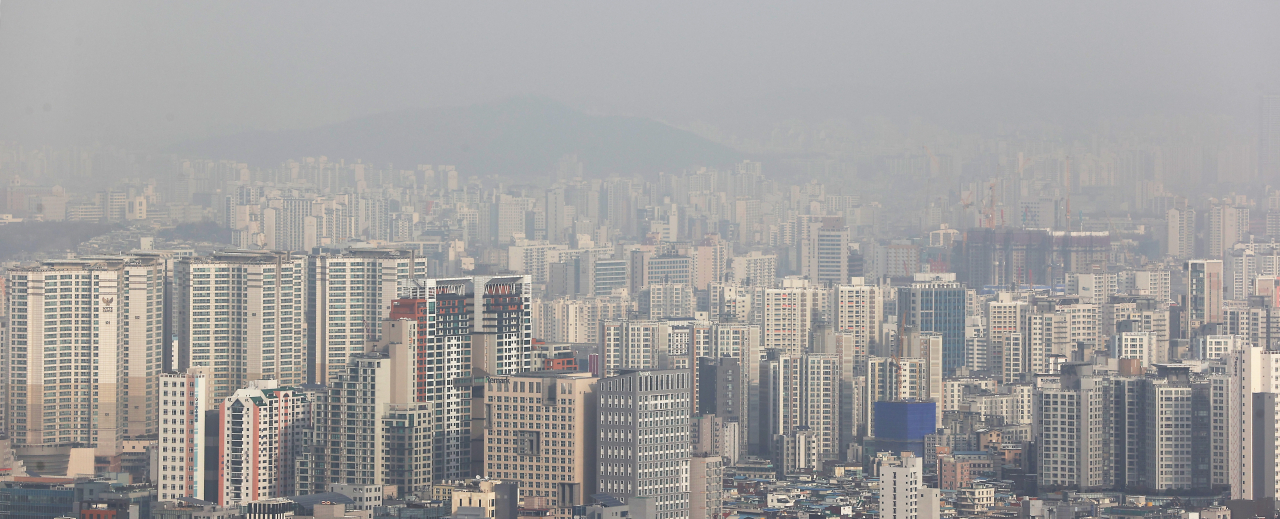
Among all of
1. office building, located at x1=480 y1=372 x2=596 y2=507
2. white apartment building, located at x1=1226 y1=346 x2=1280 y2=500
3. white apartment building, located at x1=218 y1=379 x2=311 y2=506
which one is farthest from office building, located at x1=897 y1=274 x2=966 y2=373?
white apartment building, located at x1=218 y1=379 x2=311 y2=506

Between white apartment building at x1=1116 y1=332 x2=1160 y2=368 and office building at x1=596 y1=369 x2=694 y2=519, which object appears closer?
office building at x1=596 y1=369 x2=694 y2=519

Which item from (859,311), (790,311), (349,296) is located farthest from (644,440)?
(859,311)

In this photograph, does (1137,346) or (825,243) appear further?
(825,243)

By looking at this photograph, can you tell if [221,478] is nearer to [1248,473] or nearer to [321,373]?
[321,373]

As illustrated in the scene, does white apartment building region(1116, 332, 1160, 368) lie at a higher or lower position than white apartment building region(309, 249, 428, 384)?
lower

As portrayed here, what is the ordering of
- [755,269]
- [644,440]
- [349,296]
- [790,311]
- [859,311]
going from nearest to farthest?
[644,440] → [349,296] → [790,311] → [859,311] → [755,269]

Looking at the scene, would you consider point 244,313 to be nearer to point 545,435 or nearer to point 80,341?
point 80,341

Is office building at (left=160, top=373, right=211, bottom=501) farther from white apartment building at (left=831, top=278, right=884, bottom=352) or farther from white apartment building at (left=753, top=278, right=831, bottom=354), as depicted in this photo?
white apartment building at (left=831, top=278, right=884, bottom=352)
